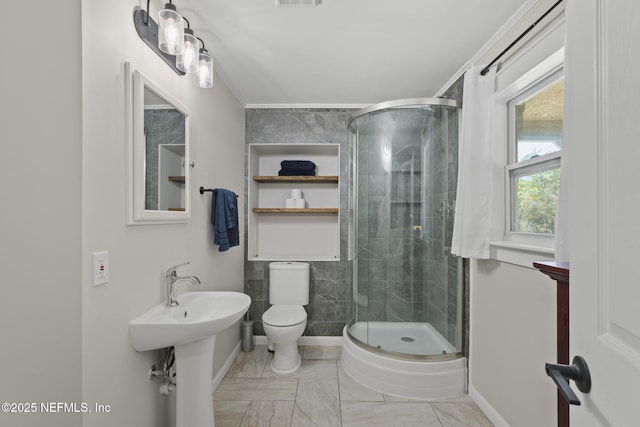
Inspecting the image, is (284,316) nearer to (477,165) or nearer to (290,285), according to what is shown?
(290,285)

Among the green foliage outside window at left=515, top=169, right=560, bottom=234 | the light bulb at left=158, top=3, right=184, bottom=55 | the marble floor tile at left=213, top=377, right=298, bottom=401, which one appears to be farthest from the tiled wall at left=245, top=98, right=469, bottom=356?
the light bulb at left=158, top=3, right=184, bottom=55

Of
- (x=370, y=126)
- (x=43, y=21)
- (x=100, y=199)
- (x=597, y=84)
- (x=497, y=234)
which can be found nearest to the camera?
(x=597, y=84)

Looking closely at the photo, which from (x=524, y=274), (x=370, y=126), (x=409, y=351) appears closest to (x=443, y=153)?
(x=370, y=126)

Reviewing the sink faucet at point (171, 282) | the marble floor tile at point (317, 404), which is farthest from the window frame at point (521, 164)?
the sink faucet at point (171, 282)

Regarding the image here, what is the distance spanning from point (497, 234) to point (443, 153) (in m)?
0.78

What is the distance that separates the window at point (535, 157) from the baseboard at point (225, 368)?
229 centimetres

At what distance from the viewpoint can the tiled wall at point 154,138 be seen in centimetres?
137

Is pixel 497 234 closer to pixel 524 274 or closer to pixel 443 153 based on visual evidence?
pixel 524 274

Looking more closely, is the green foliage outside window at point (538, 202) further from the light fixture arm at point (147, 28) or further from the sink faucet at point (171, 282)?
the light fixture arm at point (147, 28)

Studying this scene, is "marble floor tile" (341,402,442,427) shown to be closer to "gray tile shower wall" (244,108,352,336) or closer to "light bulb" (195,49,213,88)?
"gray tile shower wall" (244,108,352,336)

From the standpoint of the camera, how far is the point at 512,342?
1.62 meters

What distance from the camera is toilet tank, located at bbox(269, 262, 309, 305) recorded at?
275 centimetres

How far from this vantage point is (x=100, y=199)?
1103mm

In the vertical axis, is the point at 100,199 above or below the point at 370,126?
below
